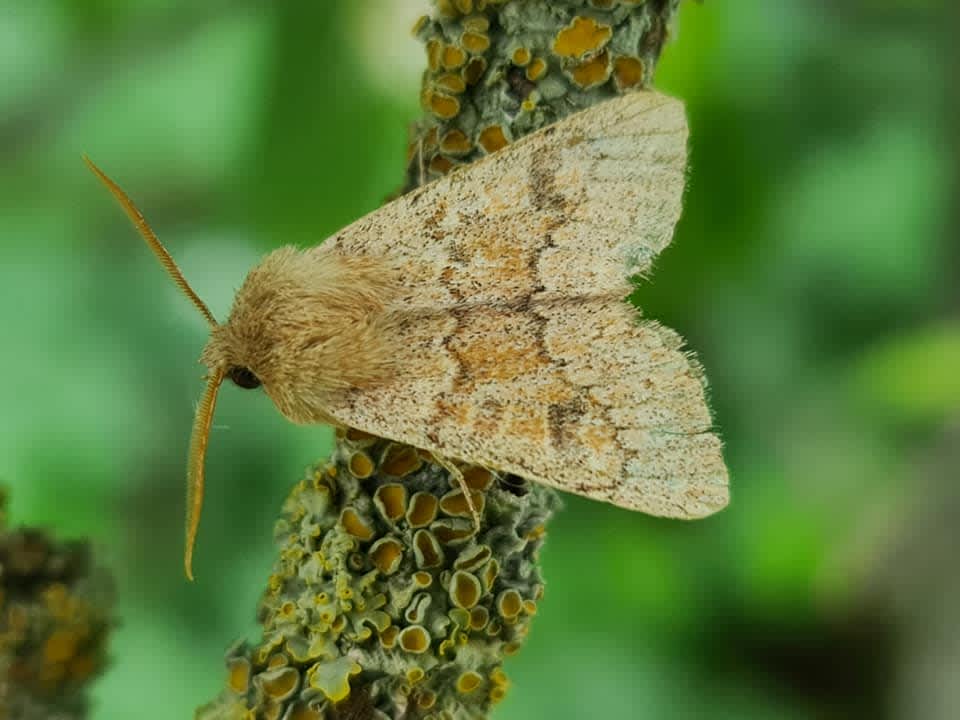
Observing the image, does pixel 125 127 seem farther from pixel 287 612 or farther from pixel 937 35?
pixel 937 35

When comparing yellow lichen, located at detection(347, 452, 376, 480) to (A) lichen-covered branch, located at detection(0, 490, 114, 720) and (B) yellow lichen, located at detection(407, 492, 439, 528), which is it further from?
(A) lichen-covered branch, located at detection(0, 490, 114, 720)

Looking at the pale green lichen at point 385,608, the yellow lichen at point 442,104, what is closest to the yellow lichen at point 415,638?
the pale green lichen at point 385,608

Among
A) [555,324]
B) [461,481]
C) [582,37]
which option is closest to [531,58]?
[582,37]

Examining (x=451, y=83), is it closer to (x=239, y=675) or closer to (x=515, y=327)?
(x=515, y=327)

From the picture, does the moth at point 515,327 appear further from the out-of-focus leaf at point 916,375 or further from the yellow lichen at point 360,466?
the out-of-focus leaf at point 916,375

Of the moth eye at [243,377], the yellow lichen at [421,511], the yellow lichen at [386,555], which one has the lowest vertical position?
the yellow lichen at [386,555]

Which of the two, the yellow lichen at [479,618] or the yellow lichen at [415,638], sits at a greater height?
the yellow lichen at [415,638]
